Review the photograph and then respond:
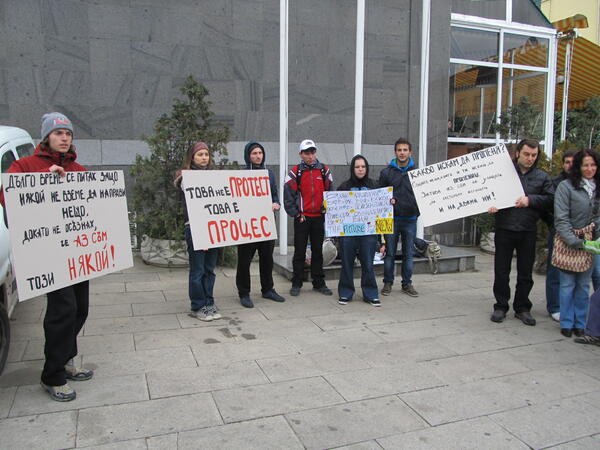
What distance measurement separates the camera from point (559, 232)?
16.6 ft

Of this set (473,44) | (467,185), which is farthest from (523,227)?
(473,44)

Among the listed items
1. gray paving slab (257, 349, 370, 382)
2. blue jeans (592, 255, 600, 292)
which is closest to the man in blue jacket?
blue jeans (592, 255, 600, 292)

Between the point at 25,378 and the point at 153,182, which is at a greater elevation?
the point at 153,182

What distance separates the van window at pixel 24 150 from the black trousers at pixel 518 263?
493 cm

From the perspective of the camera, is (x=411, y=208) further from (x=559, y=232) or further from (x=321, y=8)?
(x=321, y=8)

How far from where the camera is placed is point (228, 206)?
5.54 meters

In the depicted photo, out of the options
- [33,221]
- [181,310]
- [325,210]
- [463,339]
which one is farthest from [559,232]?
[33,221]

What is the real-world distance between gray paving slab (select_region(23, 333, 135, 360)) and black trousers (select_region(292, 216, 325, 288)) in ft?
7.48

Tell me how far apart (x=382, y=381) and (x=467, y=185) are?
270cm

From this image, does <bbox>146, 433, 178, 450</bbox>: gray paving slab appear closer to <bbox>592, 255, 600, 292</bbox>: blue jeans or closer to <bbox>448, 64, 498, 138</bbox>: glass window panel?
<bbox>592, 255, 600, 292</bbox>: blue jeans

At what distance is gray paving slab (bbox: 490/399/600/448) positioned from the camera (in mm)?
3219

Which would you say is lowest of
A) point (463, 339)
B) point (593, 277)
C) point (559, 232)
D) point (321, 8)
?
point (463, 339)

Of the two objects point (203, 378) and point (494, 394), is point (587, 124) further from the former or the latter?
point (203, 378)

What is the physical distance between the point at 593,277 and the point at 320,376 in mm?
3179
